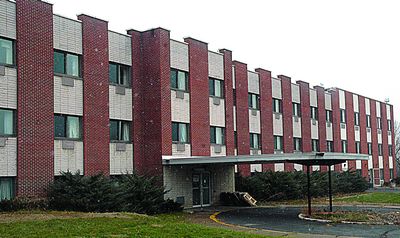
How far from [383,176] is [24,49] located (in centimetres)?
4975

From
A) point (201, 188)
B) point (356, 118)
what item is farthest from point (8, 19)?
point (356, 118)

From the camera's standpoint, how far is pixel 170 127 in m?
29.4

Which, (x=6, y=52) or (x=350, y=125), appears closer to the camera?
(x=6, y=52)

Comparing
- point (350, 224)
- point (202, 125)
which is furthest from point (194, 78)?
point (350, 224)

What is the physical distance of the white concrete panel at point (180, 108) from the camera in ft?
98.0

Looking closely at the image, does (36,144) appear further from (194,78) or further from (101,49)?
(194,78)

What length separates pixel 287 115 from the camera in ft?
144

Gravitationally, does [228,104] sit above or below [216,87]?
below

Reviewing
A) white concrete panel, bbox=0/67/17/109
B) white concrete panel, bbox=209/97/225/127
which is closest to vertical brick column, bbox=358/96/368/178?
white concrete panel, bbox=209/97/225/127

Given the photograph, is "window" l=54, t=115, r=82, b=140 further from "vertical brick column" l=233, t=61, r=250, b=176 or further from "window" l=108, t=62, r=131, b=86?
"vertical brick column" l=233, t=61, r=250, b=176

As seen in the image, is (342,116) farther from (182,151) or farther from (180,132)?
(182,151)

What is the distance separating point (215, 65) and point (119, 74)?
775 centimetres

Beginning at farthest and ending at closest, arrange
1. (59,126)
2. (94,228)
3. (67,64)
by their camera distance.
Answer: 1. (67,64)
2. (59,126)
3. (94,228)

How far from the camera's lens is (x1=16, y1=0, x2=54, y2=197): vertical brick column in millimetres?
22688
